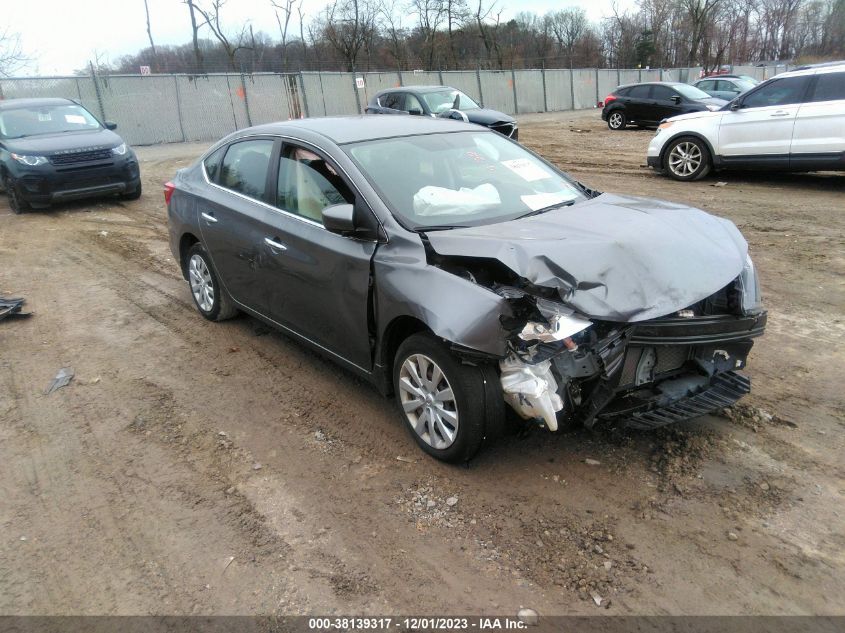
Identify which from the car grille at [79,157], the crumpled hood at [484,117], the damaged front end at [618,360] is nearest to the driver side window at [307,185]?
the damaged front end at [618,360]

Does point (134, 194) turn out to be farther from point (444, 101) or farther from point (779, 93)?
point (779, 93)

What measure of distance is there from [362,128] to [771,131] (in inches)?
326

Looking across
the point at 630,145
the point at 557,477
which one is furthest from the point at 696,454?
the point at 630,145

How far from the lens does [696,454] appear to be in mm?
3467

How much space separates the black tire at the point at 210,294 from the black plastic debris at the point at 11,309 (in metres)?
1.77

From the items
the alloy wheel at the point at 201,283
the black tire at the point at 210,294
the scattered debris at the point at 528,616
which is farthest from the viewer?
the alloy wheel at the point at 201,283

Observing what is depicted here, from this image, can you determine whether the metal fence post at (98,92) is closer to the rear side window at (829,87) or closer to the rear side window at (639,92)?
the rear side window at (639,92)

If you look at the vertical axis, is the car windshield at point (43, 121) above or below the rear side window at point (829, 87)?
above

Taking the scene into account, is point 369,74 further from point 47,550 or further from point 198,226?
point 47,550

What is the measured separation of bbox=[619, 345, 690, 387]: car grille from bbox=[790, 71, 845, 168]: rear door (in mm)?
7963

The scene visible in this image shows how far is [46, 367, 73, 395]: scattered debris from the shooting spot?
4668mm

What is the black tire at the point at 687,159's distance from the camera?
35.9 ft

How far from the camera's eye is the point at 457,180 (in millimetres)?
4121

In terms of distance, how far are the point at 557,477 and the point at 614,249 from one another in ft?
4.05
